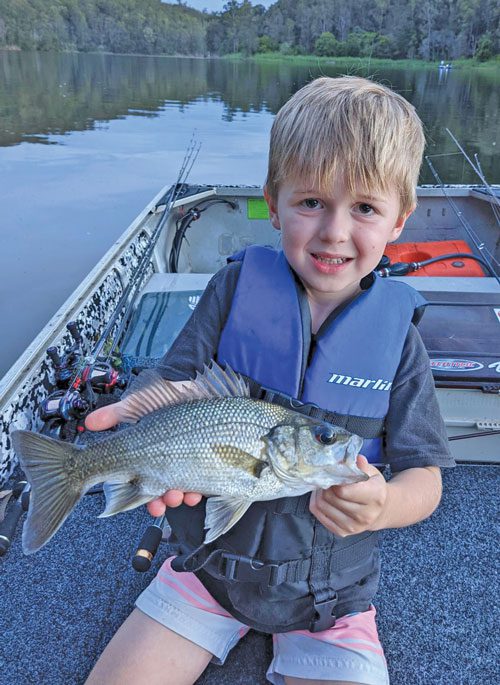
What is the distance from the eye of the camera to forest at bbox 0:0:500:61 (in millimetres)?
9052

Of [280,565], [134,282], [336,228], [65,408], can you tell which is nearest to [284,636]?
[280,565]

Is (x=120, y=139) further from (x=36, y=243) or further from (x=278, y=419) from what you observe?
(x=278, y=419)

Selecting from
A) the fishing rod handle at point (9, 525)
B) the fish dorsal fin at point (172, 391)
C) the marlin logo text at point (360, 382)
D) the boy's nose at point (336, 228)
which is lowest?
the fishing rod handle at point (9, 525)

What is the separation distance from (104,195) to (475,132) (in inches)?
587

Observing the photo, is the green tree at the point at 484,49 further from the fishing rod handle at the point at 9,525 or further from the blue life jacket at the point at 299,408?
the fishing rod handle at the point at 9,525

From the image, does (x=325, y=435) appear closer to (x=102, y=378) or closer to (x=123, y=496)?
(x=123, y=496)

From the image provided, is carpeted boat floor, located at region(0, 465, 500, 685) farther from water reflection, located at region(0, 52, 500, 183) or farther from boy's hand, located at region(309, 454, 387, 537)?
water reflection, located at region(0, 52, 500, 183)

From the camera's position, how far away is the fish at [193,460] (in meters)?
1.49

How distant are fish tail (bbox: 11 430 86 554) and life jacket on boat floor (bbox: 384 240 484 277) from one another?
3685 mm

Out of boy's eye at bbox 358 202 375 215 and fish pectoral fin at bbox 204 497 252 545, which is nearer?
fish pectoral fin at bbox 204 497 252 545

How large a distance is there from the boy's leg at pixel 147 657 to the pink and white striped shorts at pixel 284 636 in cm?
3

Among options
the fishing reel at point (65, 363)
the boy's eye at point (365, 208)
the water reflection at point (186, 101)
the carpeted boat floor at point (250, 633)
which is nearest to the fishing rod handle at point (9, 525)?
the carpeted boat floor at point (250, 633)

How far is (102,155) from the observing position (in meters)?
16.0

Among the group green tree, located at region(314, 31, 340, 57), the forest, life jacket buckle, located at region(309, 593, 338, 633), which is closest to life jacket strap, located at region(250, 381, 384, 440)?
life jacket buckle, located at region(309, 593, 338, 633)
